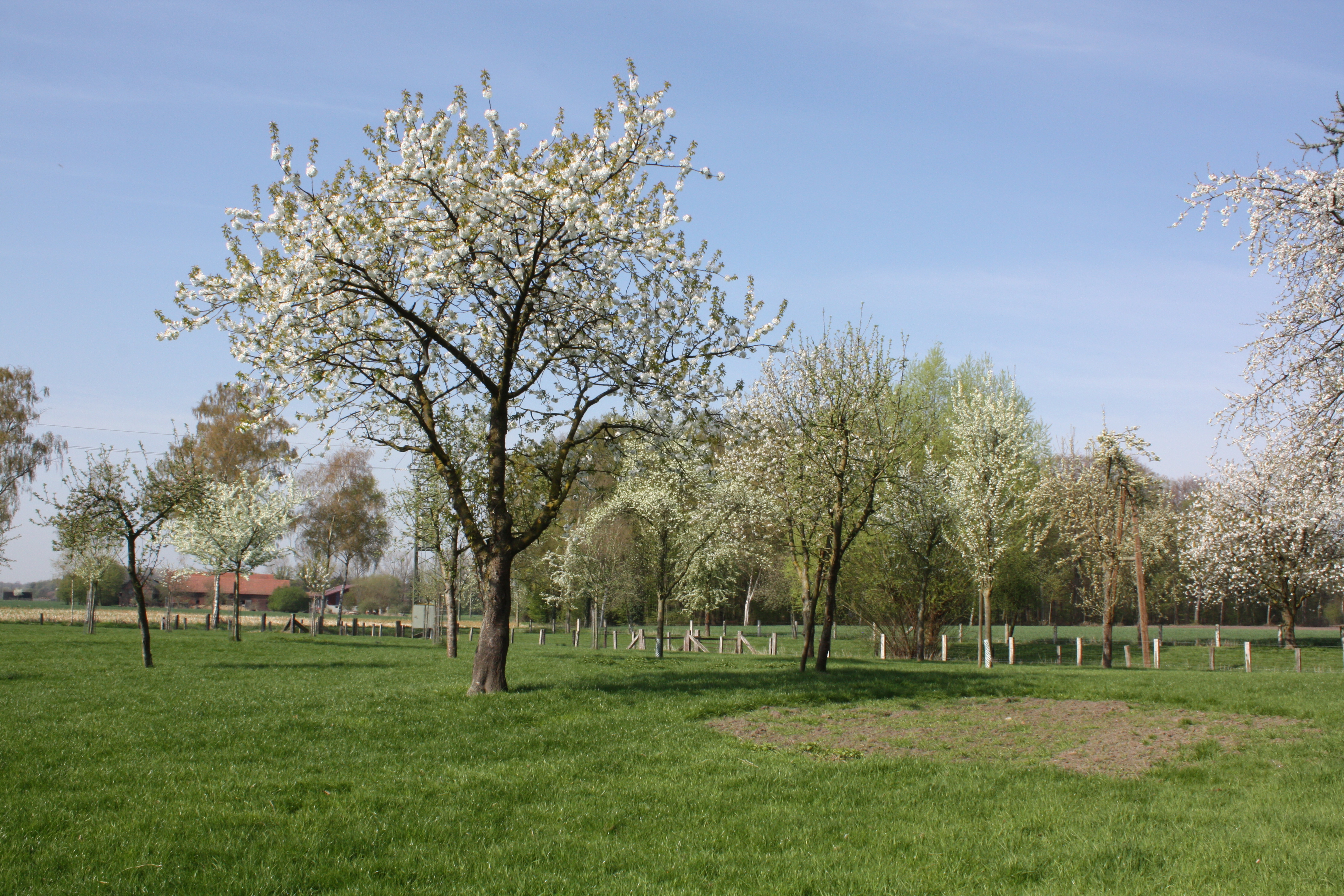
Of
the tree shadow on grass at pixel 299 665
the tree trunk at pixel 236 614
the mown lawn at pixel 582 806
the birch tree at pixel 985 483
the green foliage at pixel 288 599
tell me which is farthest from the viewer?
the green foliage at pixel 288 599

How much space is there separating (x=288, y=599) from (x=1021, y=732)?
257 ft

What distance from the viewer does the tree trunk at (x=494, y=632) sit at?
14000 mm

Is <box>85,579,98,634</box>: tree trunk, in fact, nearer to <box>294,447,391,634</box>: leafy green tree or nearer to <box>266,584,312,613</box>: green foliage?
<box>294,447,391,634</box>: leafy green tree

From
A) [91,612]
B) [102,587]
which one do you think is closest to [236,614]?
[91,612]

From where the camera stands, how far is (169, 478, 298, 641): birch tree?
37375 mm

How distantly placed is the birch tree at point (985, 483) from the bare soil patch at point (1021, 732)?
49.6ft

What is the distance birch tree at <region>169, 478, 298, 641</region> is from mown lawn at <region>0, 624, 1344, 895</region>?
2554cm

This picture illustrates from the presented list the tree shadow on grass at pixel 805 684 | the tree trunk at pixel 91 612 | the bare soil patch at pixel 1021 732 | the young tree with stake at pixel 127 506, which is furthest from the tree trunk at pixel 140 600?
the tree trunk at pixel 91 612

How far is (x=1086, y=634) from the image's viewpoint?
58344mm

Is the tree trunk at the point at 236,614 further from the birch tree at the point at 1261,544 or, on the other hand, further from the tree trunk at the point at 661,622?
the birch tree at the point at 1261,544

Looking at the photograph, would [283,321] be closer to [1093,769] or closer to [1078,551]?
[1093,769]

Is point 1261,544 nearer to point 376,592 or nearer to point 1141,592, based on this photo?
point 1141,592

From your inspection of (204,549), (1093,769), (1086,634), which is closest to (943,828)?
(1093,769)

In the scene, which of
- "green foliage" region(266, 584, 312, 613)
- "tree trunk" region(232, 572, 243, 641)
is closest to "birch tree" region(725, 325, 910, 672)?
"tree trunk" region(232, 572, 243, 641)
